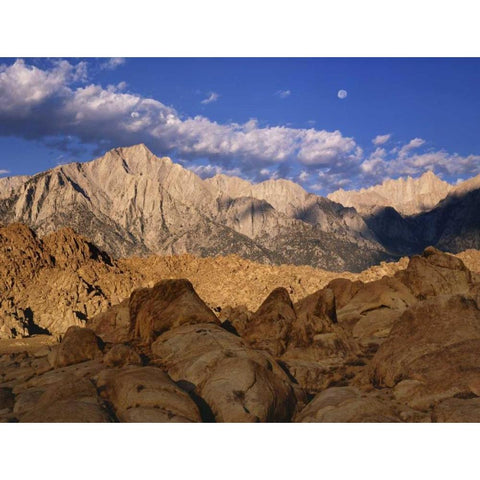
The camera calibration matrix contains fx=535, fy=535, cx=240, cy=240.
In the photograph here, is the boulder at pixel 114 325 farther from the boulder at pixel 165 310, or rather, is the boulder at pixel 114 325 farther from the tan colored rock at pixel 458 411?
the tan colored rock at pixel 458 411

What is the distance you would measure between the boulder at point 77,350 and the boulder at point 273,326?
754cm

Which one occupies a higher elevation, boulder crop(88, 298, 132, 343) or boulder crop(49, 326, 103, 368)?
boulder crop(88, 298, 132, 343)

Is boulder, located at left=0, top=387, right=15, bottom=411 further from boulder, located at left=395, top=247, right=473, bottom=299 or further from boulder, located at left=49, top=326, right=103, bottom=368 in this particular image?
boulder, located at left=395, top=247, right=473, bottom=299

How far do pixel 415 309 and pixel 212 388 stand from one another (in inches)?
370

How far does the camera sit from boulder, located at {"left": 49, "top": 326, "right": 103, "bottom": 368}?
76.3ft

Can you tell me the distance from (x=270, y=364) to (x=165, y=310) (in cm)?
727

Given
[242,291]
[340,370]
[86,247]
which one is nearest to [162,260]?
[86,247]

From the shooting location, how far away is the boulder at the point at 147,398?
14.9m

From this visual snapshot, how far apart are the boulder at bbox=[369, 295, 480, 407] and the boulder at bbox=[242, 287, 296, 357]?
6.02 metres

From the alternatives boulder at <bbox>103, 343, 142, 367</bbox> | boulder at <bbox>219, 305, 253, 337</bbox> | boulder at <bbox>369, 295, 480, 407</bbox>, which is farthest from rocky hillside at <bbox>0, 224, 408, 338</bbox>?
boulder at <bbox>369, 295, 480, 407</bbox>

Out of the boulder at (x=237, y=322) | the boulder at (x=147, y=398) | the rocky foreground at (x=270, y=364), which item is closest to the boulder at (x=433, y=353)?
the rocky foreground at (x=270, y=364)

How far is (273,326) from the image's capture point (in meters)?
27.2

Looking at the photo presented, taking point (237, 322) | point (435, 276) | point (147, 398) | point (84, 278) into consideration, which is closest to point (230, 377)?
point (147, 398)

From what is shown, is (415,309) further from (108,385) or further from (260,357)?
(108,385)
